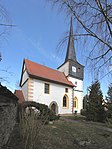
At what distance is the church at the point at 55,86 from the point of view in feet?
80.9

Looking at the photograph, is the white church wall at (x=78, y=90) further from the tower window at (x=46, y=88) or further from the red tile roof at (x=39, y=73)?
the tower window at (x=46, y=88)

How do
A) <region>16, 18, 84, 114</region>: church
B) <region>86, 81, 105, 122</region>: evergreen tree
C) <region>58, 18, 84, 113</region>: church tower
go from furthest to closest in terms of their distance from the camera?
<region>58, 18, 84, 113</region>: church tower, <region>16, 18, 84, 114</region>: church, <region>86, 81, 105, 122</region>: evergreen tree

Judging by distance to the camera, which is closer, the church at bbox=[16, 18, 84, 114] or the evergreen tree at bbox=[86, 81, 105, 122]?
the evergreen tree at bbox=[86, 81, 105, 122]

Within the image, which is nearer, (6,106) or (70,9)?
(6,106)

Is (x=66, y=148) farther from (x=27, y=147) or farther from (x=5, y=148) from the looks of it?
(x=5, y=148)

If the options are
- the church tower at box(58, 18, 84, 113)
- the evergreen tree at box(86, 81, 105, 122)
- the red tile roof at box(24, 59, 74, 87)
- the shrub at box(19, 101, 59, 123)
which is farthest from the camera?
the church tower at box(58, 18, 84, 113)

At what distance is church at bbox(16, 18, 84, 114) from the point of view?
24667 mm

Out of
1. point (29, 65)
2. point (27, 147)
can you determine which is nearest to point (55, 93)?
point (29, 65)

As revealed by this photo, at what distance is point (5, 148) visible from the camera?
17.3 feet

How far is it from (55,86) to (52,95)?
1650mm

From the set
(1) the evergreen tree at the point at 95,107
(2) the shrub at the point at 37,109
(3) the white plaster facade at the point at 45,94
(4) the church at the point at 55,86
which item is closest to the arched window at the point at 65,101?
(4) the church at the point at 55,86

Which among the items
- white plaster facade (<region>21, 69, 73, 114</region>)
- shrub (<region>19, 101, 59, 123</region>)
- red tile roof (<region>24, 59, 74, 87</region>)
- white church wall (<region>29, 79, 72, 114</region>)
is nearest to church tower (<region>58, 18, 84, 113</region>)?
red tile roof (<region>24, 59, 74, 87</region>)

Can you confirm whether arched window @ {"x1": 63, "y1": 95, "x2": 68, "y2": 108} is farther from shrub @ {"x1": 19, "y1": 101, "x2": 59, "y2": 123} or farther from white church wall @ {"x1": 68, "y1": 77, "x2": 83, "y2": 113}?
shrub @ {"x1": 19, "y1": 101, "x2": 59, "y2": 123}

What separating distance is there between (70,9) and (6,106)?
388 centimetres
